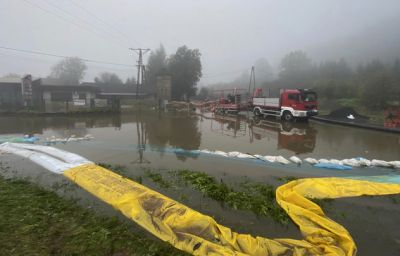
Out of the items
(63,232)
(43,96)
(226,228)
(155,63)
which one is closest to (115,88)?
(155,63)

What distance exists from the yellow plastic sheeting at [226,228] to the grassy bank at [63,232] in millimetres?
241

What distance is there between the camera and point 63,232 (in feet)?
12.8

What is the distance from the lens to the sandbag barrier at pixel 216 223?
341cm

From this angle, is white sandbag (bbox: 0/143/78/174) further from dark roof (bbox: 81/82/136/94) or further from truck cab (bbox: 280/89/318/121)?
dark roof (bbox: 81/82/136/94)

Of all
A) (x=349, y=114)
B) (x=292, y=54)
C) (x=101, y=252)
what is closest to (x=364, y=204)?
(x=101, y=252)

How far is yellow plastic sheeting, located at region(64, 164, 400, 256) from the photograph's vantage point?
3.41 m

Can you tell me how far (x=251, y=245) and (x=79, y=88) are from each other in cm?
3869

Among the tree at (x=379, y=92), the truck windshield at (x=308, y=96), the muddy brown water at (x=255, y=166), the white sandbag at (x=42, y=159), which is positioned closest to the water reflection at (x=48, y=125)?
the muddy brown water at (x=255, y=166)

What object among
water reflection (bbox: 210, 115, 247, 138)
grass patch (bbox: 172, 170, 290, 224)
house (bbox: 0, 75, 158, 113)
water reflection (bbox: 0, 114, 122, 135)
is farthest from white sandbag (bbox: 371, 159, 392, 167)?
house (bbox: 0, 75, 158, 113)

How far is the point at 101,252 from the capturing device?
11.3ft

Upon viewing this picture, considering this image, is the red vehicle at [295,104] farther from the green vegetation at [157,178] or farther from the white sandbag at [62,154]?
the white sandbag at [62,154]

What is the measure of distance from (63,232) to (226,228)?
7.31 feet

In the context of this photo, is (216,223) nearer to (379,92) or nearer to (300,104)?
(300,104)

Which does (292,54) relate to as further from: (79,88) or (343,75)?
(79,88)
